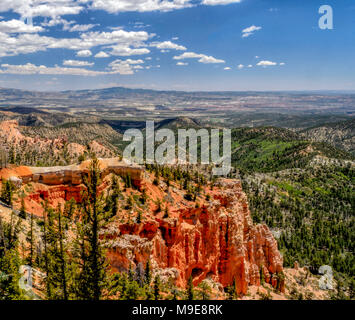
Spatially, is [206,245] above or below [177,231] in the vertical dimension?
below

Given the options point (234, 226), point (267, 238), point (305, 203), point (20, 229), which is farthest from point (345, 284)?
point (20, 229)

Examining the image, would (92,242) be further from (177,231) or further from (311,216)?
(311,216)

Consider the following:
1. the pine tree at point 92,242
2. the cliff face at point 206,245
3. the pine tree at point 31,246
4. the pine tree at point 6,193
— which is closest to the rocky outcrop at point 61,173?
the pine tree at point 6,193

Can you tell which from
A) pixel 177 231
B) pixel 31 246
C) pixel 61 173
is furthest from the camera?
pixel 61 173

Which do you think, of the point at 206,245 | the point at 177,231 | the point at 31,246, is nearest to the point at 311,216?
the point at 206,245

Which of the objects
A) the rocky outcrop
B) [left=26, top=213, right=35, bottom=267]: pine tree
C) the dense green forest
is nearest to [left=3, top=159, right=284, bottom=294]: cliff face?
the rocky outcrop

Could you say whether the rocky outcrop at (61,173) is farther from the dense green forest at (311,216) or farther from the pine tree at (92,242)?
the dense green forest at (311,216)

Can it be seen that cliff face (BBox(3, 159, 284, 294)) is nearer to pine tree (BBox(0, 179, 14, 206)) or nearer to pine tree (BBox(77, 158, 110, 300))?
pine tree (BBox(0, 179, 14, 206))
